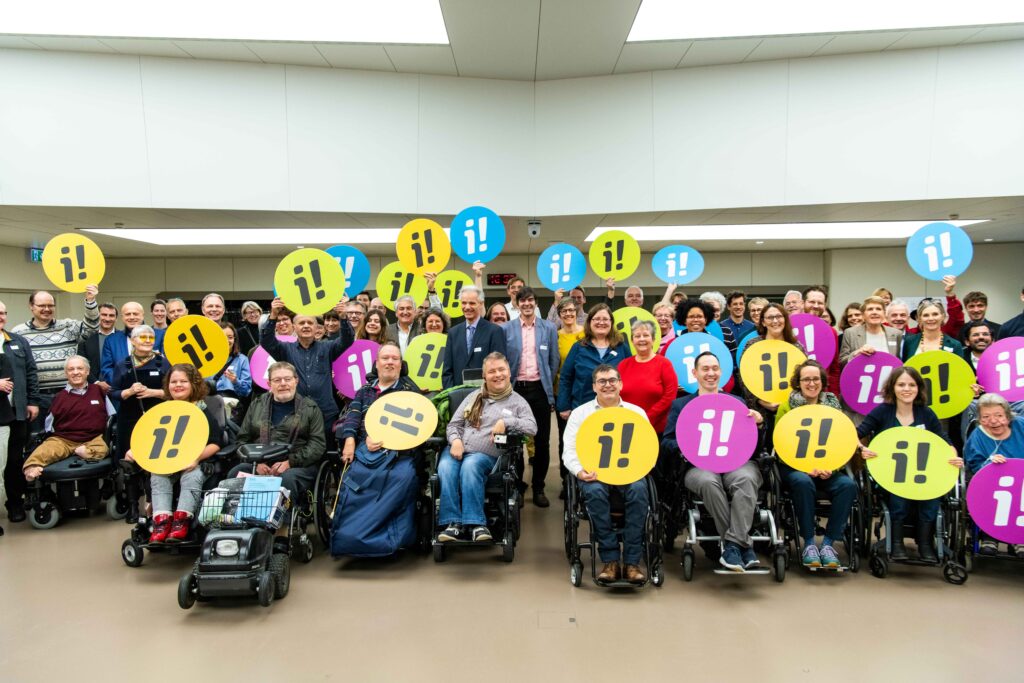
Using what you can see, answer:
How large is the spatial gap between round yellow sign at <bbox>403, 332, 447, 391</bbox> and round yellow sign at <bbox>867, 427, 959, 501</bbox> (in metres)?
2.87

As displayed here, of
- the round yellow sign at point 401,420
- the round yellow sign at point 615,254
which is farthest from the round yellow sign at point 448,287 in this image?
the round yellow sign at point 401,420

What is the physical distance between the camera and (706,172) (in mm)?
7105

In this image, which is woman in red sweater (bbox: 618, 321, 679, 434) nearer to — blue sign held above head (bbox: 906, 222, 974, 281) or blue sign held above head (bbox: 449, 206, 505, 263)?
blue sign held above head (bbox: 449, 206, 505, 263)

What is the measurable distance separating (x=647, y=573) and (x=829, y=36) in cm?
566

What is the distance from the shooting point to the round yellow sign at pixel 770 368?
13.0ft

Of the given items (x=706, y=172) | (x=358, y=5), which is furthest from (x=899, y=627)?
(x=358, y=5)

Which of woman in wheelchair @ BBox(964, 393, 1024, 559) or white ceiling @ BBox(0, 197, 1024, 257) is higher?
white ceiling @ BBox(0, 197, 1024, 257)

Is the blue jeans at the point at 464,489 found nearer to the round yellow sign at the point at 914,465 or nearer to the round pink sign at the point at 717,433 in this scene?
the round pink sign at the point at 717,433

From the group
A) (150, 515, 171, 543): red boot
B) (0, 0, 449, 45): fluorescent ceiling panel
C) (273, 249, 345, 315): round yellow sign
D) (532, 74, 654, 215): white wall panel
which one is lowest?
(150, 515, 171, 543): red boot

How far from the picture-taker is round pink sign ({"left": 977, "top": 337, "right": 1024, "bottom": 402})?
159 inches

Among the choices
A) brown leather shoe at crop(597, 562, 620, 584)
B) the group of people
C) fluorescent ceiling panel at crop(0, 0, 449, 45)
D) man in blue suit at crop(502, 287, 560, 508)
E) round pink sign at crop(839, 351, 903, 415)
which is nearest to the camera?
brown leather shoe at crop(597, 562, 620, 584)

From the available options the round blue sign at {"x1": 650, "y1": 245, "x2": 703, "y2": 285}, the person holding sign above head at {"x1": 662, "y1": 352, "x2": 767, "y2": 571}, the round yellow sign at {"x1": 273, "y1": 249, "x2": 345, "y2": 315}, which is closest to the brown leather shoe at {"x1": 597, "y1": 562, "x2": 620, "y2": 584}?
the person holding sign above head at {"x1": 662, "y1": 352, "x2": 767, "y2": 571}

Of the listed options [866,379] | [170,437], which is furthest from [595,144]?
[170,437]

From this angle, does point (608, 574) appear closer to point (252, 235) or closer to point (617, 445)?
point (617, 445)
